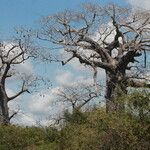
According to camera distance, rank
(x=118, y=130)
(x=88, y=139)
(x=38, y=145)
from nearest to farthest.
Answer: (x=118, y=130), (x=88, y=139), (x=38, y=145)

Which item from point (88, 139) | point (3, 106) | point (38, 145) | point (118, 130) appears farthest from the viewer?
point (3, 106)

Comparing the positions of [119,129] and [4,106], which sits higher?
[4,106]

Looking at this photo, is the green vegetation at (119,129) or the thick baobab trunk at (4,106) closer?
the green vegetation at (119,129)

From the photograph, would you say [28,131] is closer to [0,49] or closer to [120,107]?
[0,49]

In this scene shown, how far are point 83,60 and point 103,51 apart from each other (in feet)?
4.34

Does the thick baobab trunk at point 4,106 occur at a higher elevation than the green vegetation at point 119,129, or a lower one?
higher

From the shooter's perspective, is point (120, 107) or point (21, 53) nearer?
point (120, 107)

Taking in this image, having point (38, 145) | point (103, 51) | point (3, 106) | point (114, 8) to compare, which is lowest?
point (38, 145)

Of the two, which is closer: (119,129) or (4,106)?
(119,129)

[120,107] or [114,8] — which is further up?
[114,8]

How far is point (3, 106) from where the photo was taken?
38.1 metres

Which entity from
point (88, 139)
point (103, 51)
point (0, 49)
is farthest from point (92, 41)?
point (88, 139)

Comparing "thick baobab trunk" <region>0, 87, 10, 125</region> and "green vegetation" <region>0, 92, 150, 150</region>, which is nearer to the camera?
"green vegetation" <region>0, 92, 150, 150</region>

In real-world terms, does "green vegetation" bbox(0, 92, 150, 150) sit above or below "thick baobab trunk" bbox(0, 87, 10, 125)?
below
